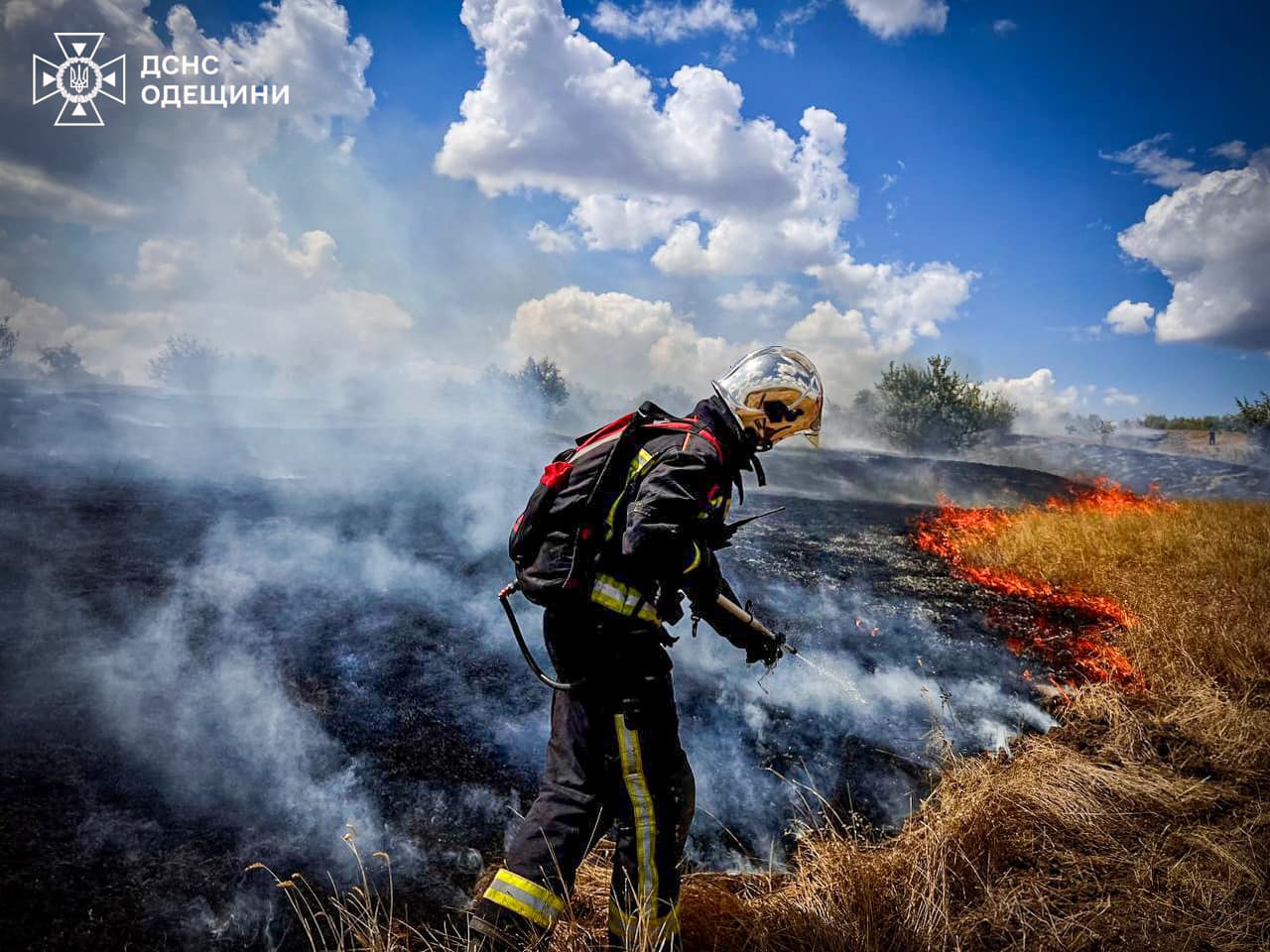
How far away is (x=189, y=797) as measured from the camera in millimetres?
3061

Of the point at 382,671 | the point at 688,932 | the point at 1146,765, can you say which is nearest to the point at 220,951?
the point at 688,932

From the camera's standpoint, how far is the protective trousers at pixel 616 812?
2.17 metres

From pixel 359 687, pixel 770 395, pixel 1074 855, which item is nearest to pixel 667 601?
pixel 770 395

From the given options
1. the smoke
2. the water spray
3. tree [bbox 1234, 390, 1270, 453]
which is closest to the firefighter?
the water spray

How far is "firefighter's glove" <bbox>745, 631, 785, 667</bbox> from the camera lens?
280cm

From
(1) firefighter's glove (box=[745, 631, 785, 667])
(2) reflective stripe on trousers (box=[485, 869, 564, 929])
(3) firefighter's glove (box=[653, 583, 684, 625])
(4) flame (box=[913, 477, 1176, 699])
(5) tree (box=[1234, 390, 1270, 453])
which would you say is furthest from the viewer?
(5) tree (box=[1234, 390, 1270, 453])

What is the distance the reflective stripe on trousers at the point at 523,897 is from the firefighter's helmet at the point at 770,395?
1910 millimetres

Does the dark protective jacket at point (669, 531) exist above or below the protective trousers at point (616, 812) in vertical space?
above

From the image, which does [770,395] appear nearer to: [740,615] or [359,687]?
[740,615]

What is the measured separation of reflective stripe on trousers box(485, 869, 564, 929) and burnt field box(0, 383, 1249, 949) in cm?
86

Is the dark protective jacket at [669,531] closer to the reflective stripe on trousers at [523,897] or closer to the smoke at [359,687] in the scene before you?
the reflective stripe on trousers at [523,897]

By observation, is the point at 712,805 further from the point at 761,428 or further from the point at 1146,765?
the point at 1146,765

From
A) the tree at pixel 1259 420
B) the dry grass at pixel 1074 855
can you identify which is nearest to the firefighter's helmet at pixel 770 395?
the dry grass at pixel 1074 855

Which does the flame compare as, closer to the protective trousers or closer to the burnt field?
the burnt field
